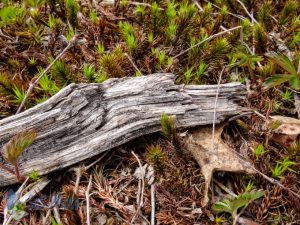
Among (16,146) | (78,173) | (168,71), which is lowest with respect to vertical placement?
(78,173)

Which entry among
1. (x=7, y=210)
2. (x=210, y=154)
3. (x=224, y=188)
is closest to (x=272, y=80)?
(x=210, y=154)

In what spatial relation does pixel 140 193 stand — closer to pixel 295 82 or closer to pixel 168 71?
pixel 168 71

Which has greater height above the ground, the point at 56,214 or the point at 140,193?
the point at 56,214

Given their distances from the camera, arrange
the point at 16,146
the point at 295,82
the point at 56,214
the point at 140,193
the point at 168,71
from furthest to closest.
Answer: the point at 168,71, the point at 295,82, the point at 140,193, the point at 56,214, the point at 16,146

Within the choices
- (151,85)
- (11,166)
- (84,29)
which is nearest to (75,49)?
(84,29)

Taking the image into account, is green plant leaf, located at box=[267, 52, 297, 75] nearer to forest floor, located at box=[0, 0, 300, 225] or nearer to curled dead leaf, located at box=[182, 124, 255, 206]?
forest floor, located at box=[0, 0, 300, 225]

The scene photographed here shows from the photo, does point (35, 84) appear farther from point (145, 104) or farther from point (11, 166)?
point (145, 104)

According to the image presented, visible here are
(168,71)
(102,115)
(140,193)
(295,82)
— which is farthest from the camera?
(168,71)

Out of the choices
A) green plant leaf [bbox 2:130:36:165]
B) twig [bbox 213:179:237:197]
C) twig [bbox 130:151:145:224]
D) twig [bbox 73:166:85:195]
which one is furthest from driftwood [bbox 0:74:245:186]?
twig [bbox 213:179:237:197]
